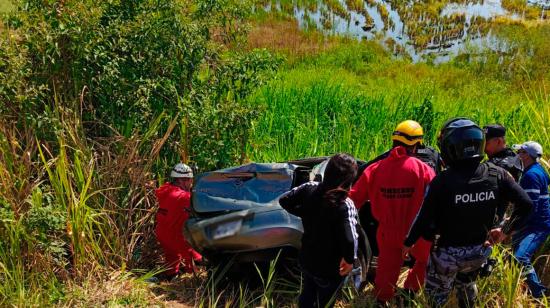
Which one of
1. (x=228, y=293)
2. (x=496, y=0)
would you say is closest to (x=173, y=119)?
(x=228, y=293)

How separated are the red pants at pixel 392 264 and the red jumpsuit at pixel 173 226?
1.64m

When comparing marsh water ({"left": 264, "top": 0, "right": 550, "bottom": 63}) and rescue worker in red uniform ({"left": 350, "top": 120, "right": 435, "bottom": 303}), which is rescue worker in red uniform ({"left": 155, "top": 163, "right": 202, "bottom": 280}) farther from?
marsh water ({"left": 264, "top": 0, "right": 550, "bottom": 63})

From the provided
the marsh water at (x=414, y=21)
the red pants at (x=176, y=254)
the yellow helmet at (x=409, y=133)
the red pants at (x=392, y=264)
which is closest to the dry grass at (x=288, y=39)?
the marsh water at (x=414, y=21)

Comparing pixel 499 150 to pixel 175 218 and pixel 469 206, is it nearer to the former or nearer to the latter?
pixel 469 206

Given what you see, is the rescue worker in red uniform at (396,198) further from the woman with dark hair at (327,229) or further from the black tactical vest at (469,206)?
the woman with dark hair at (327,229)

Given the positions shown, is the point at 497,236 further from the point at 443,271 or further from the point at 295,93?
the point at 295,93

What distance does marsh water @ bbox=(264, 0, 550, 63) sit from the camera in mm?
19000

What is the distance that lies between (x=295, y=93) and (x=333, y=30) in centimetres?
1086

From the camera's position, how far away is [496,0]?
25141mm

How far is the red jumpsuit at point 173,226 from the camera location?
15.5ft

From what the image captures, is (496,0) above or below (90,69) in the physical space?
below

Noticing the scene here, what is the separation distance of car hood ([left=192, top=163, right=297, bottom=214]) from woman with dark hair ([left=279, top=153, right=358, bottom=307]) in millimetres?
812

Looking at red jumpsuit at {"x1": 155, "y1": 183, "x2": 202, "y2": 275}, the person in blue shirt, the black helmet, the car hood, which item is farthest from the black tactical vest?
red jumpsuit at {"x1": 155, "y1": 183, "x2": 202, "y2": 275}

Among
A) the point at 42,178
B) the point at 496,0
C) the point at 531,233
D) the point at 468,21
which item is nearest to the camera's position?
the point at 531,233
